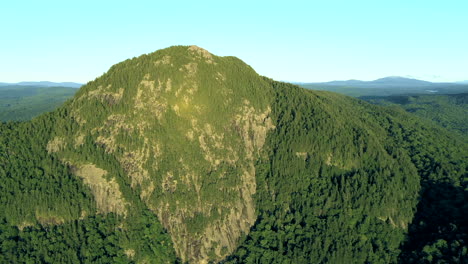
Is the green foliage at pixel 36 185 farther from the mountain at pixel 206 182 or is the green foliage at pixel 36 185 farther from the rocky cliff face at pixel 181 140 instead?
the rocky cliff face at pixel 181 140

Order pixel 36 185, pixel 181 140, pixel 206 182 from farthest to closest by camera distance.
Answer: pixel 181 140, pixel 206 182, pixel 36 185

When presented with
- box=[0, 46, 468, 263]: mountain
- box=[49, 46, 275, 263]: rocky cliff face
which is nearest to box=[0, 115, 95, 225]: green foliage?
box=[0, 46, 468, 263]: mountain

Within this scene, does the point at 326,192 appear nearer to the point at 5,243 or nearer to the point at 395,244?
the point at 395,244

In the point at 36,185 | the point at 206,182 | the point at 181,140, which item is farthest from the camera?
the point at 181,140

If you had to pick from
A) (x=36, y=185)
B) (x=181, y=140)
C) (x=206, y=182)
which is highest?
(x=181, y=140)

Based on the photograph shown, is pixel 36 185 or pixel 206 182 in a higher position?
pixel 36 185

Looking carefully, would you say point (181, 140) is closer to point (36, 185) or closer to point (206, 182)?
point (206, 182)

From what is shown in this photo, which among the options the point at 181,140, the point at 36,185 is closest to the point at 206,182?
the point at 181,140
